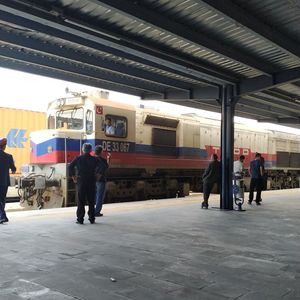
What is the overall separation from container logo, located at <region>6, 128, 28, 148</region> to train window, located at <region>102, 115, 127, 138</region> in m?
6.04

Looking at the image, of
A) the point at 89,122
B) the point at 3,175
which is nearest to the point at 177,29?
the point at 3,175

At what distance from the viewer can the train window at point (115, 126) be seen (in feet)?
48.8

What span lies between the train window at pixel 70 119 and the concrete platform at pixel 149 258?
5.13 meters

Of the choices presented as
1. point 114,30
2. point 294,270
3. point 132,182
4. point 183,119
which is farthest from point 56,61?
point 183,119

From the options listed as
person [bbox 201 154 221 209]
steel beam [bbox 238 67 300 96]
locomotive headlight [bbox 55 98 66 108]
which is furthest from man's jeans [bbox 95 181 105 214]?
locomotive headlight [bbox 55 98 66 108]

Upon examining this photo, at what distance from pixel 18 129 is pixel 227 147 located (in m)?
10.5

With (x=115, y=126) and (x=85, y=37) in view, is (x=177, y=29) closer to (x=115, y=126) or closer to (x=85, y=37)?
(x=85, y=37)

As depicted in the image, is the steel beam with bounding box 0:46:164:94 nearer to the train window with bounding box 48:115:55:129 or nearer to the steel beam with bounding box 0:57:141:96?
the steel beam with bounding box 0:57:141:96

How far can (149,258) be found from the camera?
241 inches

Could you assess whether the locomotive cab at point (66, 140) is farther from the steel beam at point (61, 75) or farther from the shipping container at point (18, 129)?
the shipping container at point (18, 129)

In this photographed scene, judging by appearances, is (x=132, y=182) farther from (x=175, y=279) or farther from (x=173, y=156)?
(x=175, y=279)

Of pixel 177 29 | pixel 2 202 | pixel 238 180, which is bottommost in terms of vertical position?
pixel 2 202

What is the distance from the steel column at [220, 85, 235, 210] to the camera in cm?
1271

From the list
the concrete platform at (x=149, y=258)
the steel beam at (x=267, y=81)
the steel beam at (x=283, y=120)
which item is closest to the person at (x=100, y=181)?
the concrete platform at (x=149, y=258)
